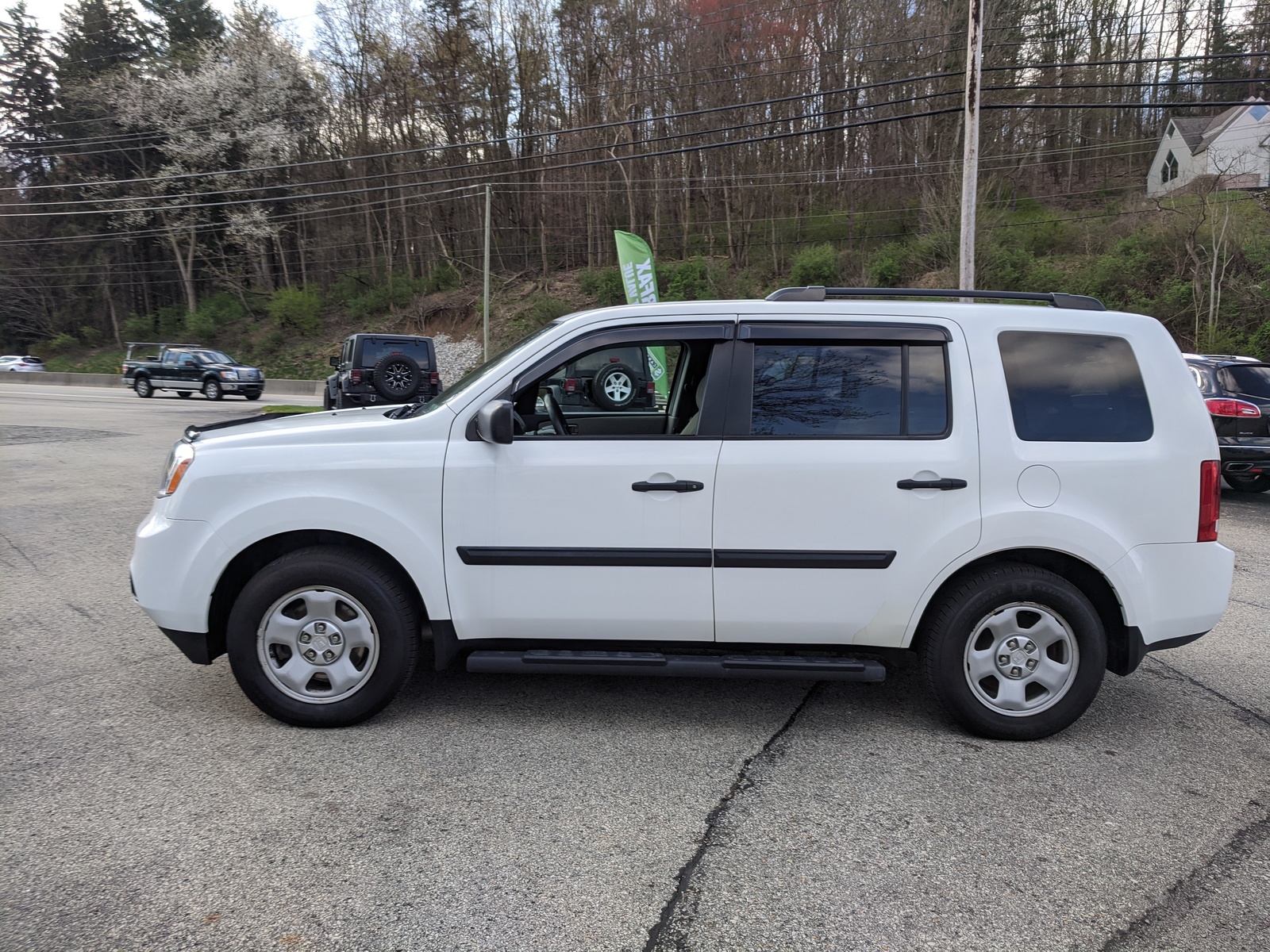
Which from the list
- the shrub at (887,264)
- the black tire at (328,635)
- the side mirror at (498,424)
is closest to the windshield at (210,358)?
the shrub at (887,264)

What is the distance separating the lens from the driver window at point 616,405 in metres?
4.02

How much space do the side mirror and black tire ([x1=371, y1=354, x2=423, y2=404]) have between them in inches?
516

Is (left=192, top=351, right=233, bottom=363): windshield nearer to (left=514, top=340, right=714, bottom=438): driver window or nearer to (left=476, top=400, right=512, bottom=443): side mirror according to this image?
(left=514, top=340, right=714, bottom=438): driver window

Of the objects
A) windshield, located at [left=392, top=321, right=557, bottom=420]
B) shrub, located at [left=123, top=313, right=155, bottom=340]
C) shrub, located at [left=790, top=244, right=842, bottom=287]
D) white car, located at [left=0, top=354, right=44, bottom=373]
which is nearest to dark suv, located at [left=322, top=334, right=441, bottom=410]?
windshield, located at [left=392, top=321, right=557, bottom=420]

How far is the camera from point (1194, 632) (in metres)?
3.87

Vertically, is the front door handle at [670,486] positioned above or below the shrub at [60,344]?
above

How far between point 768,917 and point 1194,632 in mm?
2519

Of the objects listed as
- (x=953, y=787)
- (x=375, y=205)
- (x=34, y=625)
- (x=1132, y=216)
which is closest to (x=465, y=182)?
(x=375, y=205)

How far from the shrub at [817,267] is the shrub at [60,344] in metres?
43.1

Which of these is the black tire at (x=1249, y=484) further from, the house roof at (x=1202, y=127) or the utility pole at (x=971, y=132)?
the house roof at (x=1202, y=127)

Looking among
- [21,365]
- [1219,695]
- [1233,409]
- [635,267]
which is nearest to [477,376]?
[1219,695]

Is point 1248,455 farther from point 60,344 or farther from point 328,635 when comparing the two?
point 60,344

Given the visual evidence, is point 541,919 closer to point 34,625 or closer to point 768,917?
point 768,917

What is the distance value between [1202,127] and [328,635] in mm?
55662
